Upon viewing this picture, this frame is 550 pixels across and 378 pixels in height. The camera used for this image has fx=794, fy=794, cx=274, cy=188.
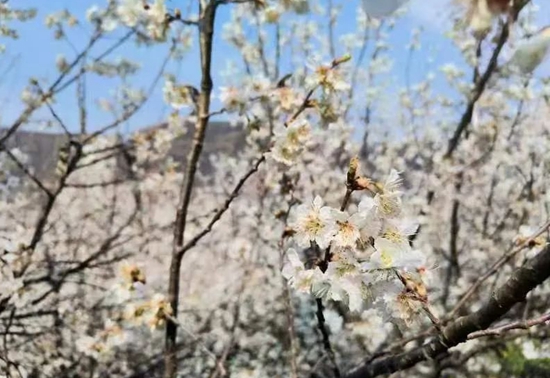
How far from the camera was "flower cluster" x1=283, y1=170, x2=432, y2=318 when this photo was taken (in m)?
1.20

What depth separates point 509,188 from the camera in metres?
6.50

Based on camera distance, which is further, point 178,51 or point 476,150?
point 476,150

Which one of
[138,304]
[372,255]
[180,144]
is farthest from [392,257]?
[180,144]

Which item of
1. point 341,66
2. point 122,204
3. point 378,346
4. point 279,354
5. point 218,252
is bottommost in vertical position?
point 341,66

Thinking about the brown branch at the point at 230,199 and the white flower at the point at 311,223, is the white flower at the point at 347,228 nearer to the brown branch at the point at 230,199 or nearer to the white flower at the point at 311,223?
the white flower at the point at 311,223

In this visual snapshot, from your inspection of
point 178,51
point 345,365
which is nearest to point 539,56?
point 178,51

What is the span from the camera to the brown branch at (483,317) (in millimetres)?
818

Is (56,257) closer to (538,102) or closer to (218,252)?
(218,252)

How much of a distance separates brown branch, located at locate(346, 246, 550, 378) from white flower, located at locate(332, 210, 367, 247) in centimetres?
20

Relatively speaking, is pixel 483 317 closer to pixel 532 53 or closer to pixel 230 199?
pixel 532 53

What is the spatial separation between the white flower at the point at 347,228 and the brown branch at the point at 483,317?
195 mm

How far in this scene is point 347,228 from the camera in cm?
126

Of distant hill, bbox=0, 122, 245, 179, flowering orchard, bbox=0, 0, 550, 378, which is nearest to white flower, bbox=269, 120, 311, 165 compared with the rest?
flowering orchard, bbox=0, 0, 550, 378

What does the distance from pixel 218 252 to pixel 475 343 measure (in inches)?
132
